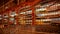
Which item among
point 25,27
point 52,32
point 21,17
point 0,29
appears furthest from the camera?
point 0,29

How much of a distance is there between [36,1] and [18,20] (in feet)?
4.82

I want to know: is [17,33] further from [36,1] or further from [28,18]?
[36,1]

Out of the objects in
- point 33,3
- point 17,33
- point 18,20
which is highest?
point 33,3

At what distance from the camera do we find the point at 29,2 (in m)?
3.64

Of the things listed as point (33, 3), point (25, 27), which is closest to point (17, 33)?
point (25, 27)

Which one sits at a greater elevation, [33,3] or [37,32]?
[33,3]

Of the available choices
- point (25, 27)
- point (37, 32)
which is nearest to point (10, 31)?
point (25, 27)

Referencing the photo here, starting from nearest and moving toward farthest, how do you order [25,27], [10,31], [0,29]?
[25,27] → [10,31] → [0,29]

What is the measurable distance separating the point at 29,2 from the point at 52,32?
97 cm

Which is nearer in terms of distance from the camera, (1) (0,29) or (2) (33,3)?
(2) (33,3)

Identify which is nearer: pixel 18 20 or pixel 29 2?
pixel 29 2

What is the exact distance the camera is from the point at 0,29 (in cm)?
586

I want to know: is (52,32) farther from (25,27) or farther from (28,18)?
(28,18)

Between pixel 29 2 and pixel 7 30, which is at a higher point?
pixel 29 2
